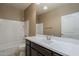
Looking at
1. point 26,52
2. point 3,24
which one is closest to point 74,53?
point 26,52

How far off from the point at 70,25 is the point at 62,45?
395 millimetres

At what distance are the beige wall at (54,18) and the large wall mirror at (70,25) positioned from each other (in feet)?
0.27

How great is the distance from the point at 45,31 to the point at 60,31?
398 millimetres

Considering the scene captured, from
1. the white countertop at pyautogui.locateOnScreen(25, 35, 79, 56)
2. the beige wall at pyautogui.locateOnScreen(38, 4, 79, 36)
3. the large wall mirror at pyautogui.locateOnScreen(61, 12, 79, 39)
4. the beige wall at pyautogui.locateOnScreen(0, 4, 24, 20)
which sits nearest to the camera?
the white countertop at pyautogui.locateOnScreen(25, 35, 79, 56)

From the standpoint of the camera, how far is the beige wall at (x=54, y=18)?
165 centimetres

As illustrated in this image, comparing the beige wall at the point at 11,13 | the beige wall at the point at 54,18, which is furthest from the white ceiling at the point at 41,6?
the beige wall at the point at 11,13

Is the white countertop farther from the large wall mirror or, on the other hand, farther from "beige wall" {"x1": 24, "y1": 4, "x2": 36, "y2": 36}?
"beige wall" {"x1": 24, "y1": 4, "x2": 36, "y2": 36}

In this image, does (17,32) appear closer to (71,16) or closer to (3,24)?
(3,24)

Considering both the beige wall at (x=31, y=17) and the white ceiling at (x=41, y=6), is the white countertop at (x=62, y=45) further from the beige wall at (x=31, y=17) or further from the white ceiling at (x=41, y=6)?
the white ceiling at (x=41, y=6)

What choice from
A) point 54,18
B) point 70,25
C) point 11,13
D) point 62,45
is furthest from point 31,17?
point 62,45

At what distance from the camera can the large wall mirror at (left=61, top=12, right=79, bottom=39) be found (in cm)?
150

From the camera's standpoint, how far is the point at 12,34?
2.03 metres

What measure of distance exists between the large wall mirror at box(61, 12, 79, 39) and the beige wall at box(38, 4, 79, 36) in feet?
0.27

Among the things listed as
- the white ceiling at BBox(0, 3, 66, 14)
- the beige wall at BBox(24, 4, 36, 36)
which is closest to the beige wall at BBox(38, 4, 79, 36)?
the white ceiling at BBox(0, 3, 66, 14)
